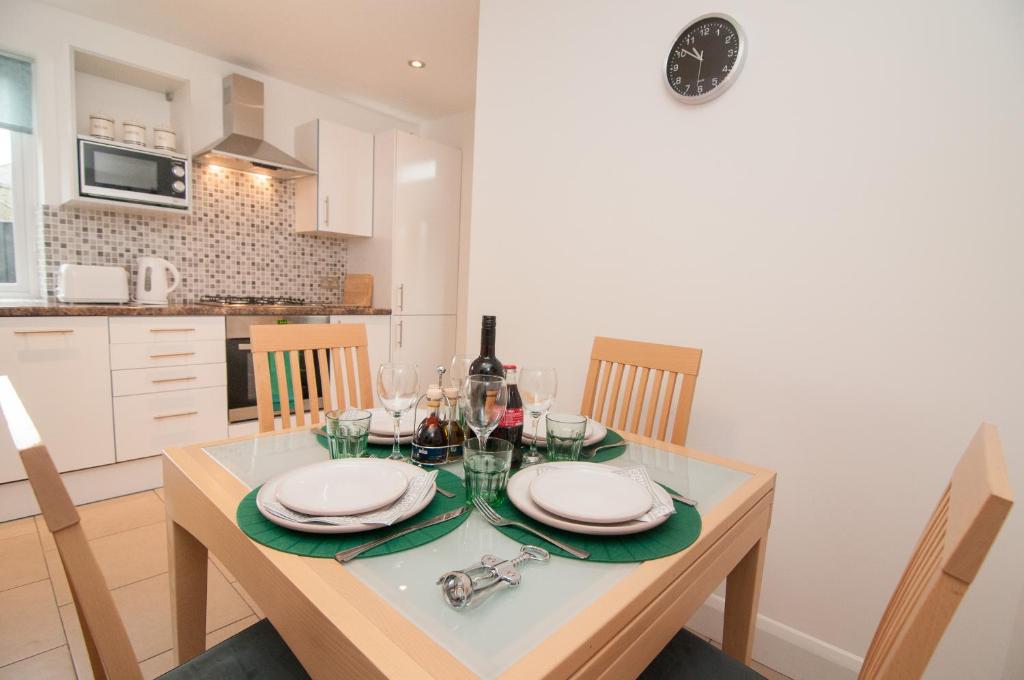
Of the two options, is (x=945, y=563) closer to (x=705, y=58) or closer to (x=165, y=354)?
(x=705, y=58)

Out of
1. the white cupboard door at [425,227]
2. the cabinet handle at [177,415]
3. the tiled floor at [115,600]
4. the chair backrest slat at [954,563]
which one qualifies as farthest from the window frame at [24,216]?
the chair backrest slat at [954,563]

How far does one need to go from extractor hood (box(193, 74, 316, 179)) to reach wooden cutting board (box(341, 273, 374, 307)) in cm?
79

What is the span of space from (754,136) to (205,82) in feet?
10.4

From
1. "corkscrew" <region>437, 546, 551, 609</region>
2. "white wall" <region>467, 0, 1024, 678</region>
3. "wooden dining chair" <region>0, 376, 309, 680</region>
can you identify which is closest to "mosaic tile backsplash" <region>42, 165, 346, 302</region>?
"white wall" <region>467, 0, 1024, 678</region>

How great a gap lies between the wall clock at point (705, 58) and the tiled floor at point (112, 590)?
2299 millimetres

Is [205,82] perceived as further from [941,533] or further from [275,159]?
[941,533]

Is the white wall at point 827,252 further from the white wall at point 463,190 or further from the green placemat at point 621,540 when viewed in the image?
the white wall at point 463,190

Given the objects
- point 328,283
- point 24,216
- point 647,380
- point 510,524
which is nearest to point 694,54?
point 647,380

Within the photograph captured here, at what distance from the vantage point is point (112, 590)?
175 centimetres

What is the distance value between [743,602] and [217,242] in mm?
3440

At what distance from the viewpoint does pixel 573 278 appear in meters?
2.08

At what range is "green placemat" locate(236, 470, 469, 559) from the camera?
69cm

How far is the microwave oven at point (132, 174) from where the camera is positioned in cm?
245

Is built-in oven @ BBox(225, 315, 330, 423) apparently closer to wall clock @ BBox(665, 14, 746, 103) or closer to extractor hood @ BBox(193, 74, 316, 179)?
extractor hood @ BBox(193, 74, 316, 179)
